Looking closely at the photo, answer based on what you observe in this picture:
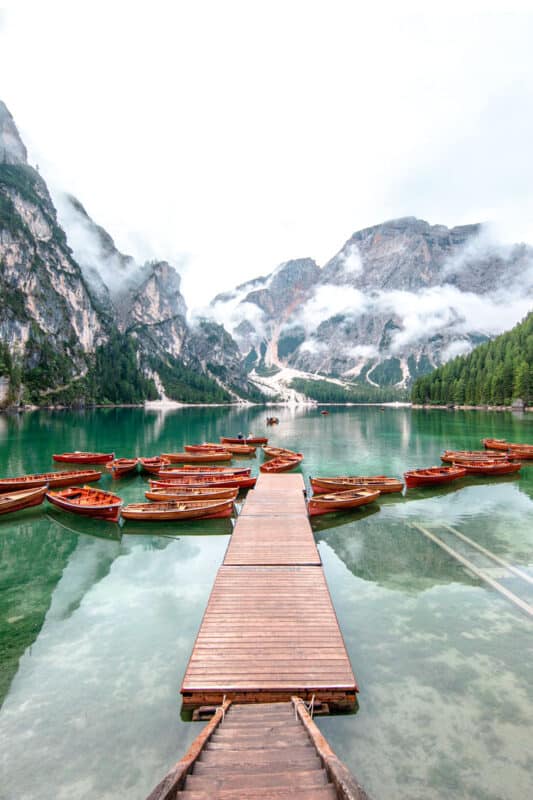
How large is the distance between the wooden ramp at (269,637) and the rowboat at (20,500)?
1994 centimetres

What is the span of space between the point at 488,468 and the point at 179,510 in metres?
35.6

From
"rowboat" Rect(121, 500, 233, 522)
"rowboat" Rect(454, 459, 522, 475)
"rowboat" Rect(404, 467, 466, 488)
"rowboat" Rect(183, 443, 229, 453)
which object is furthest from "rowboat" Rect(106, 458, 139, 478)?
"rowboat" Rect(454, 459, 522, 475)

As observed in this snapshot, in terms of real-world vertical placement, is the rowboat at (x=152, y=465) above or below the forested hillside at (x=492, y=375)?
below

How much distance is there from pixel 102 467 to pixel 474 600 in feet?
151

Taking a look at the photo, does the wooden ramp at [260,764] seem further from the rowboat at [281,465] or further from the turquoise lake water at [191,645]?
the rowboat at [281,465]

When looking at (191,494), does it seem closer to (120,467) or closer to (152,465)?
(152,465)

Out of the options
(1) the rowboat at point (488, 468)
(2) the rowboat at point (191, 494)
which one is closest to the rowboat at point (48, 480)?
(2) the rowboat at point (191, 494)

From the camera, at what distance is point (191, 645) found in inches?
565

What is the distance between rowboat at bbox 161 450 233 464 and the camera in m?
54.4

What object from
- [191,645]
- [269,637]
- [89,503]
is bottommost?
[191,645]

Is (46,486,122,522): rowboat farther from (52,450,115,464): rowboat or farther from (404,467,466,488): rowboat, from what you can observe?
(404,467,466,488): rowboat

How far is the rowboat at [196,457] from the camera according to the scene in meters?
54.4

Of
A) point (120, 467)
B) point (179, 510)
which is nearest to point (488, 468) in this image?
point (179, 510)

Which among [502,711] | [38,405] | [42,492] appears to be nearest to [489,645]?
[502,711]
